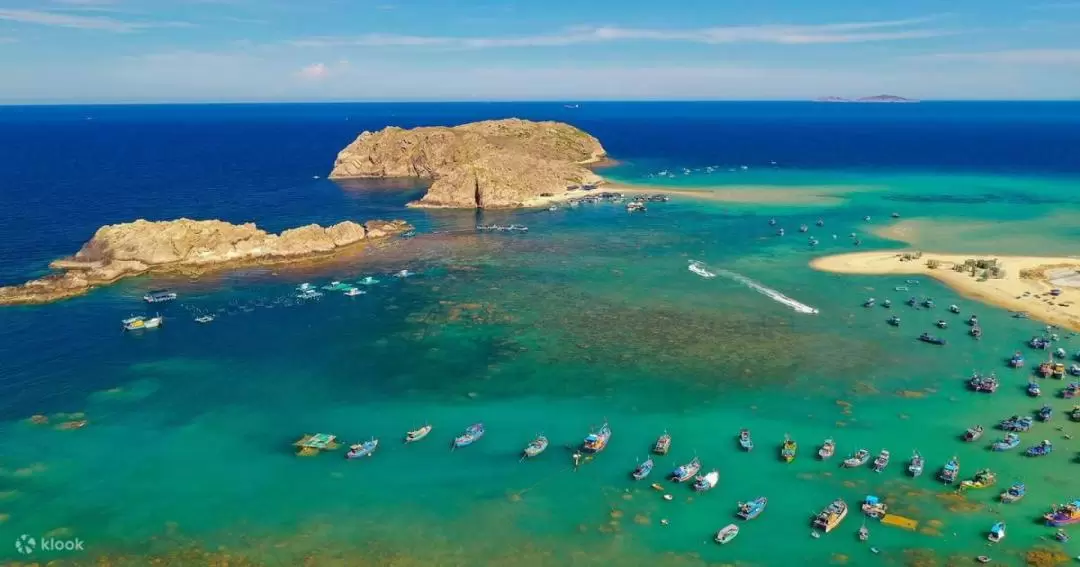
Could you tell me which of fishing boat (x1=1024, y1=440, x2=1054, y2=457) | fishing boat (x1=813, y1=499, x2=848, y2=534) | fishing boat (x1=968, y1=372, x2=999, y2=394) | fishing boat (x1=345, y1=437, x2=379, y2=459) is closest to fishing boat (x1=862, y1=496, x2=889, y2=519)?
fishing boat (x1=813, y1=499, x2=848, y2=534)

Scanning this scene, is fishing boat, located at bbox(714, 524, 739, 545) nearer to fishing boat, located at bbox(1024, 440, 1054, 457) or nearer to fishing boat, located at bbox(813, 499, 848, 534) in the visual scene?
fishing boat, located at bbox(813, 499, 848, 534)

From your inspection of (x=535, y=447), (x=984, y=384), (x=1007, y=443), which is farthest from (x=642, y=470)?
(x=984, y=384)

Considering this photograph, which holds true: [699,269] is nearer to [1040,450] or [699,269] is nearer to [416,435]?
[1040,450]

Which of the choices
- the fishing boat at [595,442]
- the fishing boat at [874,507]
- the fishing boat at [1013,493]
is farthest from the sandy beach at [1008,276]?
the fishing boat at [595,442]

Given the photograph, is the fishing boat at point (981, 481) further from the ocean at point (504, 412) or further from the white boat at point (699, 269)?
the white boat at point (699, 269)

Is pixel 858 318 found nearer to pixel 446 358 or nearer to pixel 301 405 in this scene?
pixel 446 358
